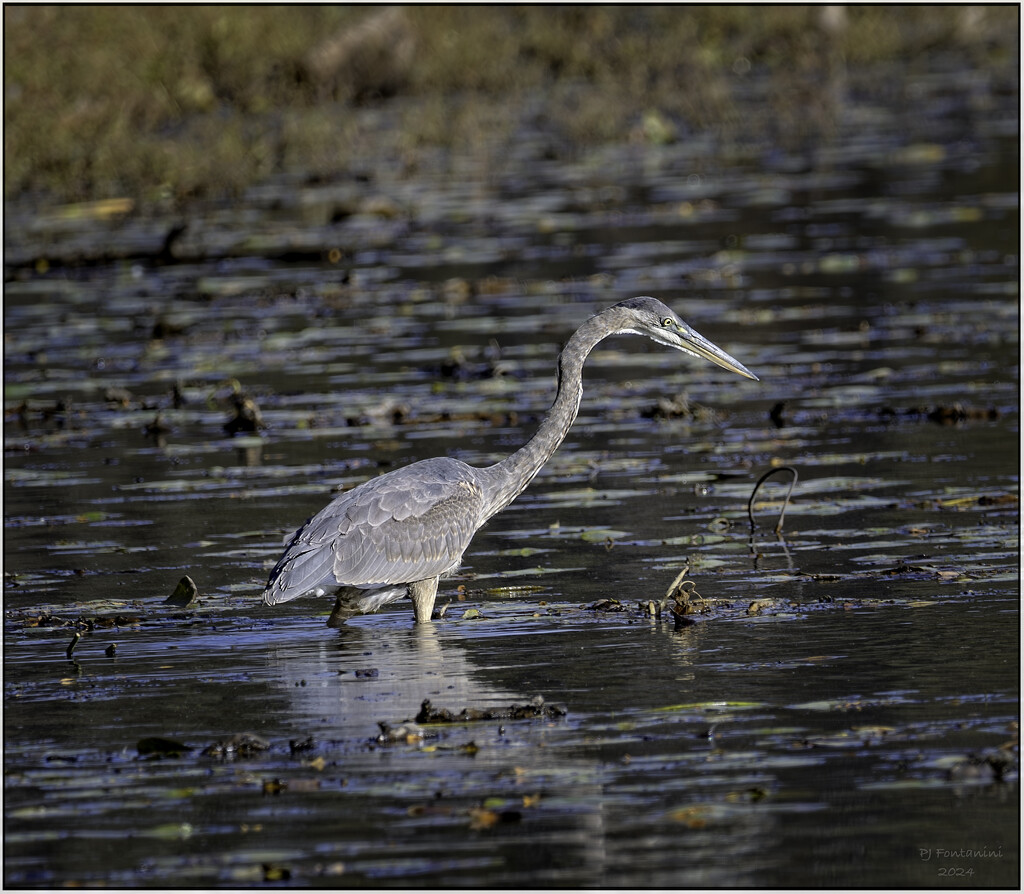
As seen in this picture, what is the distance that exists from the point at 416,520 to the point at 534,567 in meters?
1.02

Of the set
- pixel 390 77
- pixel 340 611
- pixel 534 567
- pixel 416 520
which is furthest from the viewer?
pixel 390 77

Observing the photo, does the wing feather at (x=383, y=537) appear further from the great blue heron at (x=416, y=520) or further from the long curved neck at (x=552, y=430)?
the long curved neck at (x=552, y=430)

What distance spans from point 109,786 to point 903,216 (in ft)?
53.2

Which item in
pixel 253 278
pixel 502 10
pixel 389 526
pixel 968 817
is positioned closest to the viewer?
pixel 968 817

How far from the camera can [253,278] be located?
64.4 feet

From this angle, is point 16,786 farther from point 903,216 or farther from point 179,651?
point 903,216

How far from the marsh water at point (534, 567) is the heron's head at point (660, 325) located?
3.71 feet

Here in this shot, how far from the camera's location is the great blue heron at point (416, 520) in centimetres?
892

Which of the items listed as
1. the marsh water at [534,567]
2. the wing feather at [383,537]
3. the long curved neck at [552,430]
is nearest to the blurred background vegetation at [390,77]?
the marsh water at [534,567]

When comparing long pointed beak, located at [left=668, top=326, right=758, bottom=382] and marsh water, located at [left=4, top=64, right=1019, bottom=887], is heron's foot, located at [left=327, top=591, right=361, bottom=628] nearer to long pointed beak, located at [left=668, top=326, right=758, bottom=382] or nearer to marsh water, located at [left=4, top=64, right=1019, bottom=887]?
marsh water, located at [left=4, top=64, right=1019, bottom=887]

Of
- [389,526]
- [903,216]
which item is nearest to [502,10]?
[903,216]

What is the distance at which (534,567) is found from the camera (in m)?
9.86

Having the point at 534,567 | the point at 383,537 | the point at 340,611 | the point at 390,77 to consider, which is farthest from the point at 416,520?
the point at 390,77

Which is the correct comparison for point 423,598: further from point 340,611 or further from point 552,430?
point 552,430
